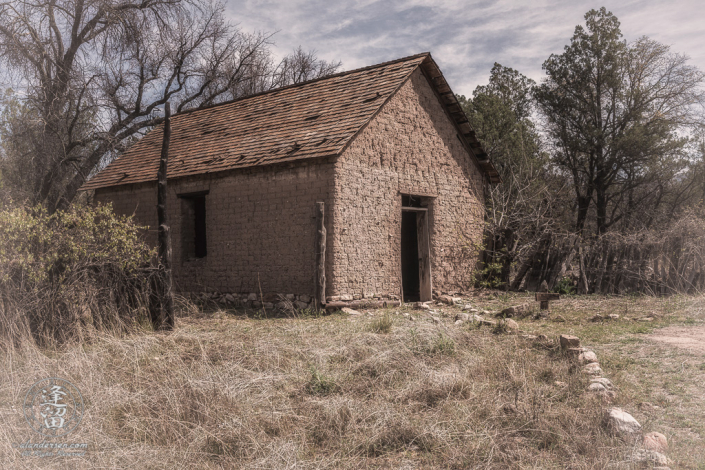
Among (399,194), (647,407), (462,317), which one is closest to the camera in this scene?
(647,407)

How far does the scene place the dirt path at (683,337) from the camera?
6.59 meters

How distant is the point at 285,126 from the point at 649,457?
32.9 ft

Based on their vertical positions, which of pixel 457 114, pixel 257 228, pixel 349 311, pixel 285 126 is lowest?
pixel 349 311

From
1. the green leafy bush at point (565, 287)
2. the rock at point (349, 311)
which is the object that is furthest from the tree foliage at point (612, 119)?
the rock at point (349, 311)

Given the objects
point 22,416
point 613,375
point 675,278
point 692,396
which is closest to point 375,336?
point 613,375

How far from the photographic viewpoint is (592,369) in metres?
5.51

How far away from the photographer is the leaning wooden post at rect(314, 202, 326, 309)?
9.59 m

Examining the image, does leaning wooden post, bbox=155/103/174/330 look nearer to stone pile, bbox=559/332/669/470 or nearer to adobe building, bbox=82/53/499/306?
adobe building, bbox=82/53/499/306

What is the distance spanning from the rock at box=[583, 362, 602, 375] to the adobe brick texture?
5103 mm

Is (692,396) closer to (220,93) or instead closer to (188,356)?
(188,356)

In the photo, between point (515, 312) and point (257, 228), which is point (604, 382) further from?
point (257, 228)

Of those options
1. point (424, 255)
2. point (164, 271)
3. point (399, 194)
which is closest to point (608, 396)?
point (164, 271)

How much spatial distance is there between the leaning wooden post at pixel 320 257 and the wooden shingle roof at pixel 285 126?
1.14 metres

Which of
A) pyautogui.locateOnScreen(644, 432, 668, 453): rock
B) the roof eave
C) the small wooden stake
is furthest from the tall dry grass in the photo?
the roof eave
